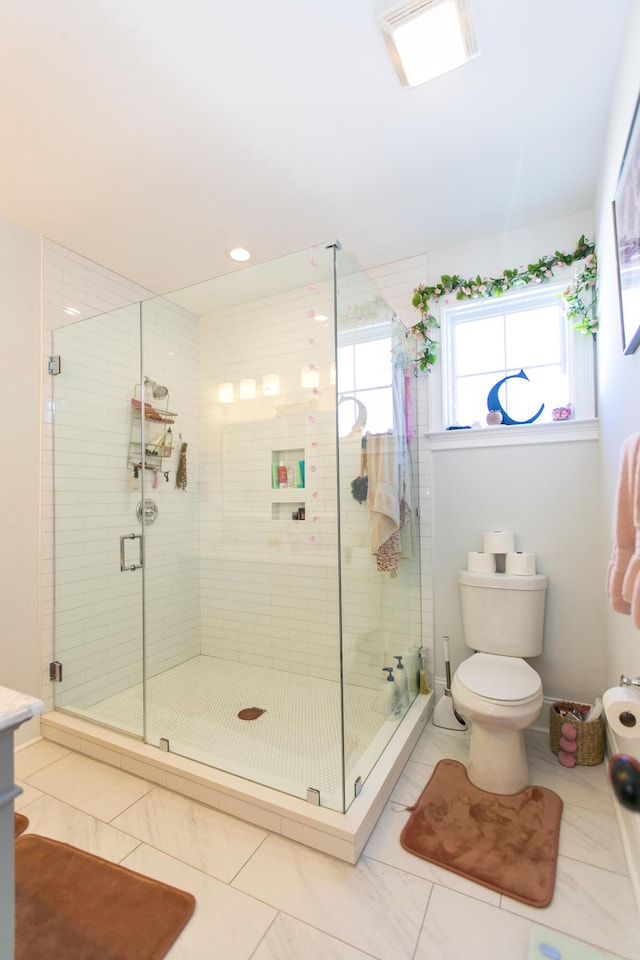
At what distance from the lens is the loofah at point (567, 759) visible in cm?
205

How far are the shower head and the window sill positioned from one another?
5.78 feet

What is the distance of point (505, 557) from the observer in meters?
2.45

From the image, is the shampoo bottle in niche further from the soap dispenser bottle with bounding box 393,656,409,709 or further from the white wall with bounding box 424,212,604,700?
the white wall with bounding box 424,212,604,700

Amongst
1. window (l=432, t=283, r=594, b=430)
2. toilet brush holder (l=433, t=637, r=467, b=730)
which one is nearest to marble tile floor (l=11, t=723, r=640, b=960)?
toilet brush holder (l=433, t=637, r=467, b=730)

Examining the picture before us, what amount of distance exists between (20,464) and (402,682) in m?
2.34

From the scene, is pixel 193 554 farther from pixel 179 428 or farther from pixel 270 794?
pixel 270 794

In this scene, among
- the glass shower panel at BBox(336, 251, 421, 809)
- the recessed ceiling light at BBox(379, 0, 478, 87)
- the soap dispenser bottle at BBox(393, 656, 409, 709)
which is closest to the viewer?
the recessed ceiling light at BBox(379, 0, 478, 87)

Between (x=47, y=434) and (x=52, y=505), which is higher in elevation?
(x=47, y=434)

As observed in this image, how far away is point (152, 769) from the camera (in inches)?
78.5

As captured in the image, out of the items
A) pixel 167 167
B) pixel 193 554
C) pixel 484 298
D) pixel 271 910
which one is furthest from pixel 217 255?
pixel 271 910

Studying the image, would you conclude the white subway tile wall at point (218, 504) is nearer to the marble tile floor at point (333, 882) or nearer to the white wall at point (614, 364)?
the marble tile floor at point (333, 882)

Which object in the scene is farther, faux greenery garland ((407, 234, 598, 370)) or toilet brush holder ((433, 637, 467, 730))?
toilet brush holder ((433, 637, 467, 730))

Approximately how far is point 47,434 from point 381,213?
219cm

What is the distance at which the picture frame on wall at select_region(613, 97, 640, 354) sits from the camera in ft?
3.99
